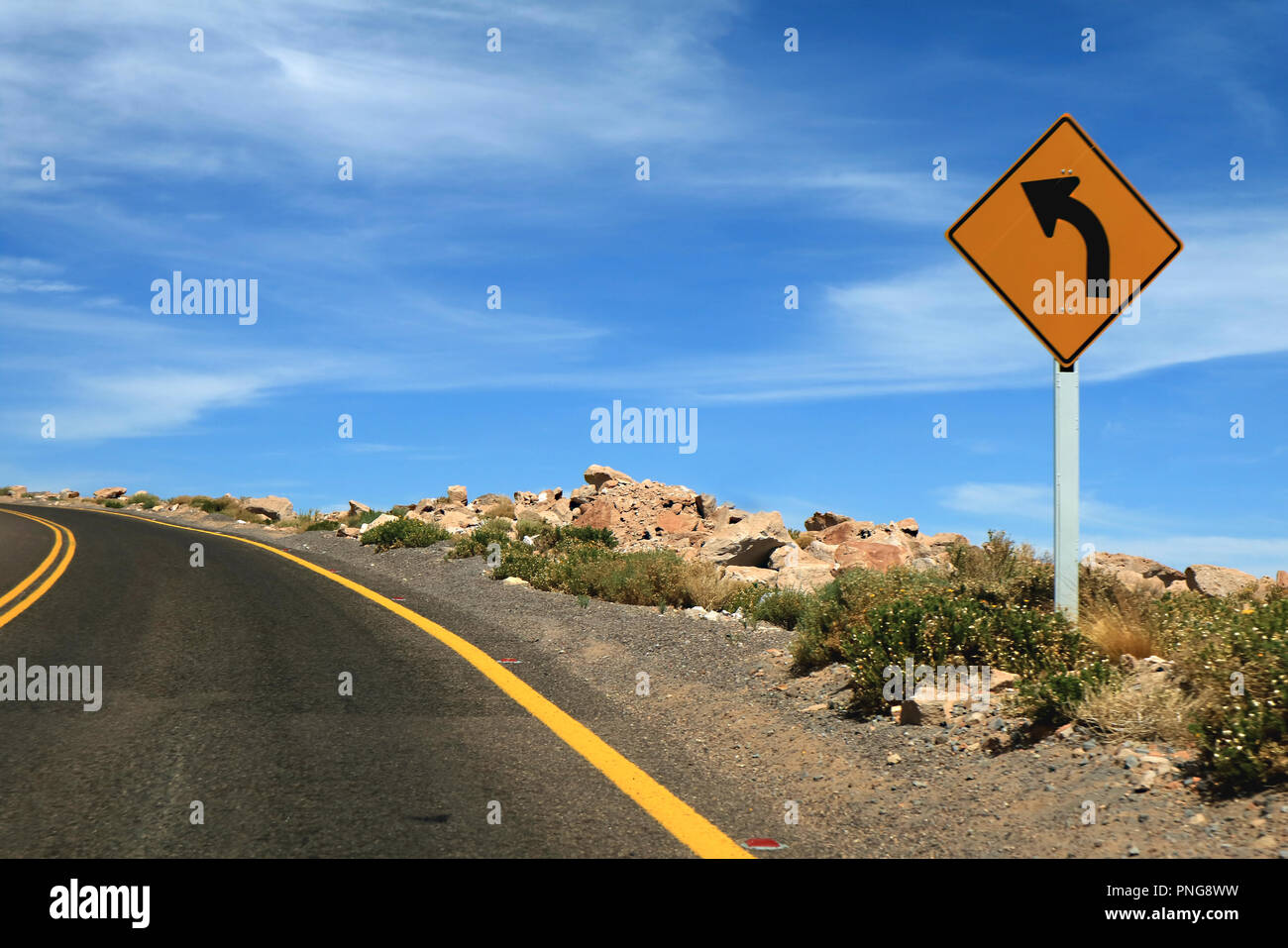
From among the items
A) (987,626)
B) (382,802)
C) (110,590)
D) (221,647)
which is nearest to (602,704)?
(382,802)

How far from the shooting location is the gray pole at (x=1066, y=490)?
6688 millimetres

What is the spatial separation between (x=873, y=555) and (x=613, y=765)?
930 cm

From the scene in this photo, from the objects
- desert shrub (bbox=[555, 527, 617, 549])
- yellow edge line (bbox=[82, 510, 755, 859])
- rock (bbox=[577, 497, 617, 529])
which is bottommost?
Answer: yellow edge line (bbox=[82, 510, 755, 859])

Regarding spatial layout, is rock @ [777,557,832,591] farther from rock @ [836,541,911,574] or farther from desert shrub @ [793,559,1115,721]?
desert shrub @ [793,559,1115,721]

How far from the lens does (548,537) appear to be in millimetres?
16391

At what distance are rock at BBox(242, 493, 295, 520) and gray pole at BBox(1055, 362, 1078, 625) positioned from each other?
101 ft

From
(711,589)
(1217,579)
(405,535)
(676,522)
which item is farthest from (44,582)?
(1217,579)

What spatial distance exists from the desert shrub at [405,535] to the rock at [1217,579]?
43.2 ft

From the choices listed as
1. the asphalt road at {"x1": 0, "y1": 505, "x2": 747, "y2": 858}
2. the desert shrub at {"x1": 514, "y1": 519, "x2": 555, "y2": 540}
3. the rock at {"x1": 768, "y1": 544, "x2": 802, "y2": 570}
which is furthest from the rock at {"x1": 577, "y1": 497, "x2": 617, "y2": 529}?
the asphalt road at {"x1": 0, "y1": 505, "x2": 747, "y2": 858}

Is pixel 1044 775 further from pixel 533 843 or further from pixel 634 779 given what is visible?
pixel 533 843

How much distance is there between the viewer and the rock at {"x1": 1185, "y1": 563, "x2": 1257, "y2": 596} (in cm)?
917

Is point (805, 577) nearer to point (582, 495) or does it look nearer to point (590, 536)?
point (590, 536)

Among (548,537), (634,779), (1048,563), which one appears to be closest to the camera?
(634,779)
